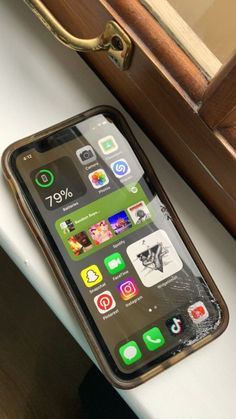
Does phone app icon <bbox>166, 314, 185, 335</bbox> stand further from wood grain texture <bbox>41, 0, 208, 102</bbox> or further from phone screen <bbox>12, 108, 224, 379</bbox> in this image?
wood grain texture <bbox>41, 0, 208, 102</bbox>

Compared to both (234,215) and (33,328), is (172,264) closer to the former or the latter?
(234,215)

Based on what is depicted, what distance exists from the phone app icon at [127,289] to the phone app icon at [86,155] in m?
0.10

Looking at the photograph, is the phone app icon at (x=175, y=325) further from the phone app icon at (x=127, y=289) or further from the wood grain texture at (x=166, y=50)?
the wood grain texture at (x=166, y=50)

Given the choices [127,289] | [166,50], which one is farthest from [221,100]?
[127,289]

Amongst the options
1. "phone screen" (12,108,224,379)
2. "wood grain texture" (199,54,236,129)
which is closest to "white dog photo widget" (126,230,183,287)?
"phone screen" (12,108,224,379)

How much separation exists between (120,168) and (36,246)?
90 mm

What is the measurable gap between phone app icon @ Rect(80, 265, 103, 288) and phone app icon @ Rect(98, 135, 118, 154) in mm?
93

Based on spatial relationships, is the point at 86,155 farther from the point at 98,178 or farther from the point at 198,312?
the point at 198,312

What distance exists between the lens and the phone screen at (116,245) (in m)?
0.40

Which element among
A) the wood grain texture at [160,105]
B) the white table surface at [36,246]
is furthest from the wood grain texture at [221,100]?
the white table surface at [36,246]

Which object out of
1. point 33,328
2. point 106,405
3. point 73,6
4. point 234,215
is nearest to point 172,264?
point 234,215

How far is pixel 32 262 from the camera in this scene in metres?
0.40

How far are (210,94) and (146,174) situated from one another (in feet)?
0.37

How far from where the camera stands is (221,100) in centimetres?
32
